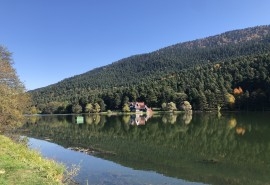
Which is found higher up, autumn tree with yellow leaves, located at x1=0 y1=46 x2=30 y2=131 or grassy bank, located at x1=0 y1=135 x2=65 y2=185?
autumn tree with yellow leaves, located at x1=0 y1=46 x2=30 y2=131

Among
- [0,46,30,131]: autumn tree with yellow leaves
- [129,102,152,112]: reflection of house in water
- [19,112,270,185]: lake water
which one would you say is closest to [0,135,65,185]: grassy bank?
[19,112,270,185]: lake water

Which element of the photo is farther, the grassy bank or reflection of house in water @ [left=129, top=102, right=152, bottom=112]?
reflection of house in water @ [left=129, top=102, right=152, bottom=112]

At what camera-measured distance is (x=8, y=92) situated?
48.7 metres

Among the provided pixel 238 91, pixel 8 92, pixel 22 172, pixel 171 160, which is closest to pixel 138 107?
pixel 238 91

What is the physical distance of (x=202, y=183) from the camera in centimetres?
2711

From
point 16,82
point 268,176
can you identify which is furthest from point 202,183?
point 16,82

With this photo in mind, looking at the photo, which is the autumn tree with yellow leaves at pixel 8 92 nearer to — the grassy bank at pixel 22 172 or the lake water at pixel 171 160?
the lake water at pixel 171 160

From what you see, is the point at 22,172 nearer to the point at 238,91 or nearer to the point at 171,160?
the point at 171,160

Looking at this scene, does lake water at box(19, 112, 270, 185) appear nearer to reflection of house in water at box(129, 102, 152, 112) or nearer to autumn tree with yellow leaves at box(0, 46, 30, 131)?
autumn tree with yellow leaves at box(0, 46, 30, 131)

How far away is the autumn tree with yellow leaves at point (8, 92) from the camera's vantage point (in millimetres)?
46281

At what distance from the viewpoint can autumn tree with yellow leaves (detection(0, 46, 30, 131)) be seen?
152 ft

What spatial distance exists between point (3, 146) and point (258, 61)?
174113 mm

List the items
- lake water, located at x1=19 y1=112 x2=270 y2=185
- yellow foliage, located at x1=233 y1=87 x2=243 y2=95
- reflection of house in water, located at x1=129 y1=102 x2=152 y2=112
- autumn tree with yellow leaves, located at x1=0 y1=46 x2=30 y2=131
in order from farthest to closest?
reflection of house in water, located at x1=129 y1=102 x2=152 y2=112 → yellow foliage, located at x1=233 y1=87 x2=243 y2=95 → autumn tree with yellow leaves, located at x1=0 y1=46 x2=30 y2=131 → lake water, located at x1=19 y1=112 x2=270 y2=185

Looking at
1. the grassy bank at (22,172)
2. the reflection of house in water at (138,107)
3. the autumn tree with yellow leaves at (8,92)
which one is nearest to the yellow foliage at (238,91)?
the reflection of house in water at (138,107)
